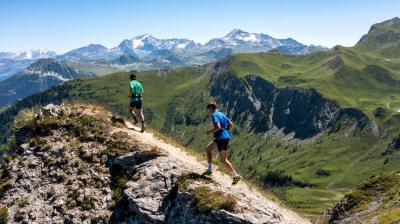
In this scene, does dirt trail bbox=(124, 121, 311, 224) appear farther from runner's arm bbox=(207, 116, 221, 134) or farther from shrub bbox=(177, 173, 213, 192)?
runner's arm bbox=(207, 116, 221, 134)

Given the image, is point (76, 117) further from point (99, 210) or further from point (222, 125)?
point (222, 125)

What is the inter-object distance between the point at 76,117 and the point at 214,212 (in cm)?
1678

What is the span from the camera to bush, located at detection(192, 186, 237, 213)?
970 inches

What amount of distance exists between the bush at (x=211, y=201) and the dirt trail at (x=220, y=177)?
1553 millimetres

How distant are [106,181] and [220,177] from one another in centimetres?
849

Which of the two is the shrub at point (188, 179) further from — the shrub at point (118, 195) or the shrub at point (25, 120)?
the shrub at point (25, 120)

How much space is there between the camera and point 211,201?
81.8 feet

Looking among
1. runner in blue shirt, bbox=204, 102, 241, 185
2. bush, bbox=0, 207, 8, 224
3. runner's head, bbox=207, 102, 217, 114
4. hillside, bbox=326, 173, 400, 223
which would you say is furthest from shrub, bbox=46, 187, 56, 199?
hillside, bbox=326, 173, 400, 223

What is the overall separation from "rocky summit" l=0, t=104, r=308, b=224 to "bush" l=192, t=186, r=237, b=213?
0.19 feet

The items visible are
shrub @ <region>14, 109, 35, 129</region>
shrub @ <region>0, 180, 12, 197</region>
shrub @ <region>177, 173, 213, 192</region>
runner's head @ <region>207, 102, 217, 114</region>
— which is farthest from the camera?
shrub @ <region>14, 109, 35, 129</region>

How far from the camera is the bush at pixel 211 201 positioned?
24641 mm

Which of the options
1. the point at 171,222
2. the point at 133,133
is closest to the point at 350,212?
the point at 171,222

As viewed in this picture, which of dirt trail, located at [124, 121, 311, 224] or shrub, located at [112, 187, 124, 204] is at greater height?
dirt trail, located at [124, 121, 311, 224]

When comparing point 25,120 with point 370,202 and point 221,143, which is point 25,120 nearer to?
point 221,143
